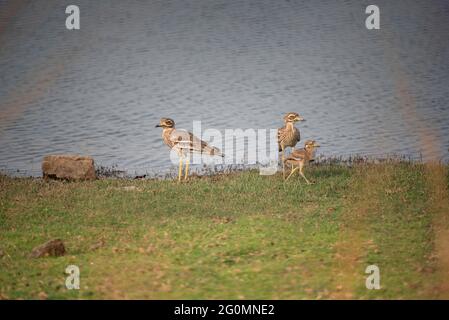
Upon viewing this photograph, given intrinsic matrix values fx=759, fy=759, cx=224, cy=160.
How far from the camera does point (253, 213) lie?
624 inches

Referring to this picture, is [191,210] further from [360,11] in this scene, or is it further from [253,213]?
[360,11]

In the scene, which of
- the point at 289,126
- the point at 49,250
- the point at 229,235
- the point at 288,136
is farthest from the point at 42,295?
the point at 289,126

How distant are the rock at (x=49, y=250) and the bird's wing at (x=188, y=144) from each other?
679 cm

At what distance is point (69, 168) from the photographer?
1981 cm

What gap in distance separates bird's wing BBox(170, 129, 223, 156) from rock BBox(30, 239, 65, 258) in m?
→ 6.79

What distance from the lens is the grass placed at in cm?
1161

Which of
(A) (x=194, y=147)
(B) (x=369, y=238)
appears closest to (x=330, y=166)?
(A) (x=194, y=147)

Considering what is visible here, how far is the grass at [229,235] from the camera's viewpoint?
38.1 feet

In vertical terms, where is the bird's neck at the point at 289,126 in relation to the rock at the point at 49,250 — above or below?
above

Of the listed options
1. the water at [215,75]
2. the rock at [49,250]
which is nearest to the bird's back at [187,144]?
the water at [215,75]

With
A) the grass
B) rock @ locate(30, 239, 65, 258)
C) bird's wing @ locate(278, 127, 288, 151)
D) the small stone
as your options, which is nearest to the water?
bird's wing @ locate(278, 127, 288, 151)

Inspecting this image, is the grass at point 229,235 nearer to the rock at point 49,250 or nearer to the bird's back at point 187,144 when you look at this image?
the rock at point 49,250

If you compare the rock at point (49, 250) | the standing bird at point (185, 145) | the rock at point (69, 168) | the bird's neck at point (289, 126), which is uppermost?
the bird's neck at point (289, 126)

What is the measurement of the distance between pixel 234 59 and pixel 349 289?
27053 mm
